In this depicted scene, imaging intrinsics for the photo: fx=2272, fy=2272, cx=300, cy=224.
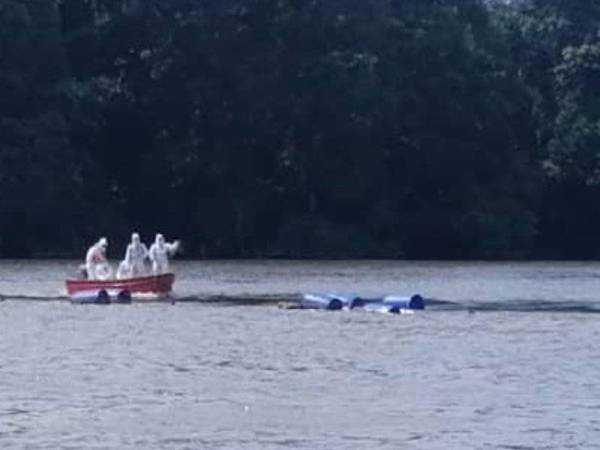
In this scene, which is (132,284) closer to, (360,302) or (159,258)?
(159,258)

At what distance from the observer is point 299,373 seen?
127 feet

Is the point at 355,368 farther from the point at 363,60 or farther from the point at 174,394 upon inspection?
the point at 363,60

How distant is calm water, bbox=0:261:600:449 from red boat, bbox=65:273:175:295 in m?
1.36

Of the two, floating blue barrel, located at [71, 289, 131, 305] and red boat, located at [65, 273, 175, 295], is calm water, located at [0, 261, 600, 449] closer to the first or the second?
floating blue barrel, located at [71, 289, 131, 305]

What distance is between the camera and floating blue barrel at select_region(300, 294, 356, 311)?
5500 cm

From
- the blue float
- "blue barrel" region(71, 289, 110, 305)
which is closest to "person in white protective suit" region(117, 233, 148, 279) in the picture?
"blue barrel" region(71, 289, 110, 305)

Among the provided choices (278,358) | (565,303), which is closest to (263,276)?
(565,303)

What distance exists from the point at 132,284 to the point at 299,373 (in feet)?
66.2

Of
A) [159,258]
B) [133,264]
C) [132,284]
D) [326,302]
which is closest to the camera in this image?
[326,302]

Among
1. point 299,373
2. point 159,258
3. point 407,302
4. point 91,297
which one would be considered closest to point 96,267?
point 159,258

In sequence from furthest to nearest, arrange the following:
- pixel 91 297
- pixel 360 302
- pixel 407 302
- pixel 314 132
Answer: pixel 314 132 → pixel 91 297 → pixel 360 302 → pixel 407 302

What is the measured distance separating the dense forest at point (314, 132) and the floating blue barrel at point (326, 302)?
34674 millimetres

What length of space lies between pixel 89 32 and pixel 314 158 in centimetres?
1038

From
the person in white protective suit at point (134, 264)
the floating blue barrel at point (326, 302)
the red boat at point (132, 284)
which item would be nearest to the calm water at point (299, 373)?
the floating blue barrel at point (326, 302)
